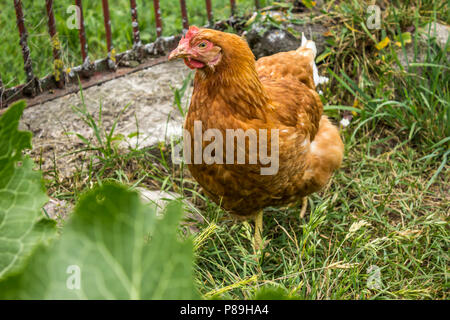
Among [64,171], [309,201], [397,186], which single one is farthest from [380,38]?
[64,171]

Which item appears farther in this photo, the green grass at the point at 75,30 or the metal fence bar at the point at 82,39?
the green grass at the point at 75,30

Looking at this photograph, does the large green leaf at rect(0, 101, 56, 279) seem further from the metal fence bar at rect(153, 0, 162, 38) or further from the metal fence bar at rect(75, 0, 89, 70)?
the metal fence bar at rect(153, 0, 162, 38)

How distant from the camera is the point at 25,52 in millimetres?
2840

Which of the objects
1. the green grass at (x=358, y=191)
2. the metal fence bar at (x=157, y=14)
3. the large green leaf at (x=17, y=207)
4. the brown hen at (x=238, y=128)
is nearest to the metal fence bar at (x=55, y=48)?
the green grass at (x=358, y=191)

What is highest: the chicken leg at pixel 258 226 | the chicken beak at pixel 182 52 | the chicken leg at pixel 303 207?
the chicken beak at pixel 182 52

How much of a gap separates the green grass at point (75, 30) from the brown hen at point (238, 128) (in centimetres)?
146

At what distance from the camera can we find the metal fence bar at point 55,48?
284cm

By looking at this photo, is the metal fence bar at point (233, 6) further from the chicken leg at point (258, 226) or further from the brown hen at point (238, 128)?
the chicken leg at point (258, 226)

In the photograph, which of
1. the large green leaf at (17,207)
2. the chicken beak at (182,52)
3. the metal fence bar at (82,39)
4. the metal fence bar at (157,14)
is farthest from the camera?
the metal fence bar at (157,14)

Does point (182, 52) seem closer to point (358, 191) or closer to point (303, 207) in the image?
point (303, 207)

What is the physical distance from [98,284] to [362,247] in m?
1.77

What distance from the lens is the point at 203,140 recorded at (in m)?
2.00

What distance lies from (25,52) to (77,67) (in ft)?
1.25

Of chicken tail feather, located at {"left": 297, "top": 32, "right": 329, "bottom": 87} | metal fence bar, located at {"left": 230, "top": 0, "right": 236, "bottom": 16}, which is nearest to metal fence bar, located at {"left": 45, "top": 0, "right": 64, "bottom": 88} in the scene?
metal fence bar, located at {"left": 230, "top": 0, "right": 236, "bottom": 16}
